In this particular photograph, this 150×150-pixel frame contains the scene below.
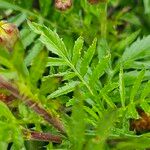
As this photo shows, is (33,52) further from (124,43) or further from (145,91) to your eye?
(145,91)

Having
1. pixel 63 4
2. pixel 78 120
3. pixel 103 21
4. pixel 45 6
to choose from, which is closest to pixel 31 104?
pixel 78 120

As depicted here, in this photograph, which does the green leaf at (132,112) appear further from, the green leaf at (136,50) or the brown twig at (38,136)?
the green leaf at (136,50)

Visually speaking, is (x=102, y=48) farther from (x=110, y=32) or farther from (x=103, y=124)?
(x=103, y=124)

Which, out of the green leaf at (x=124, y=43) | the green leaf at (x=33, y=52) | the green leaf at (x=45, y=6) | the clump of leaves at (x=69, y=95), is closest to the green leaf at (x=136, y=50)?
the clump of leaves at (x=69, y=95)

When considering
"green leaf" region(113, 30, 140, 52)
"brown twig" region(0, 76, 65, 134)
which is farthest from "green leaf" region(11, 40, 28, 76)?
"green leaf" region(113, 30, 140, 52)

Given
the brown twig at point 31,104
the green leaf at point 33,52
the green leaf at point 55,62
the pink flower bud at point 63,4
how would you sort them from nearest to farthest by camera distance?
the brown twig at point 31,104 < the green leaf at point 55,62 < the pink flower bud at point 63,4 < the green leaf at point 33,52

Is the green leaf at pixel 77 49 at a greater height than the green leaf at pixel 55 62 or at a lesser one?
greater

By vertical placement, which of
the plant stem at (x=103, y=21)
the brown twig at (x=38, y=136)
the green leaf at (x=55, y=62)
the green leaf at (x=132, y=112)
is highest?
the plant stem at (x=103, y=21)

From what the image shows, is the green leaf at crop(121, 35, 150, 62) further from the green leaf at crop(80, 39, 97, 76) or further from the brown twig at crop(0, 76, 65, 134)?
the brown twig at crop(0, 76, 65, 134)
